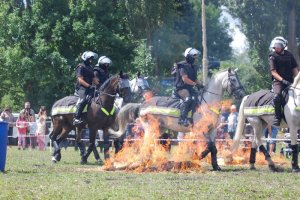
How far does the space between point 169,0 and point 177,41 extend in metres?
5.02

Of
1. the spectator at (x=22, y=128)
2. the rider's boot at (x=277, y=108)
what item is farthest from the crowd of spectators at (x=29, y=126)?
the rider's boot at (x=277, y=108)

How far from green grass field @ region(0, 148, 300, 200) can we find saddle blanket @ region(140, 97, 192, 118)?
188 cm

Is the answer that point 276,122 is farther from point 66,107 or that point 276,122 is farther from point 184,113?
point 66,107

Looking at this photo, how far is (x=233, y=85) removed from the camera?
1898cm

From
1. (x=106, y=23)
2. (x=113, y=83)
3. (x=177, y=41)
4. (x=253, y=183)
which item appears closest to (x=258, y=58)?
(x=177, y=41)

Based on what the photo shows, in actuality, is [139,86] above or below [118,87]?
above

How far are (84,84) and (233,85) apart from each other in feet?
14.6

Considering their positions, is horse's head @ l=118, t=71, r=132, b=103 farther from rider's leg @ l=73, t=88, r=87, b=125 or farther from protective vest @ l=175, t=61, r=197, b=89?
protective vest @ l=175, t=61, r=197, b=89

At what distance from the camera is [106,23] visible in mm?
46250

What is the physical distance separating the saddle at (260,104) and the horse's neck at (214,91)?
81cm

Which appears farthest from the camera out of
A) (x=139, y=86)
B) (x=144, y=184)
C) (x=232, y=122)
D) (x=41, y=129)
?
(x=41, y=129)

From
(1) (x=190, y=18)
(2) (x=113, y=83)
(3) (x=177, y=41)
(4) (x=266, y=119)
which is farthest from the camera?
(1) (x=190, y=18)

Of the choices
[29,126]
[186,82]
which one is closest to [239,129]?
[186,82]

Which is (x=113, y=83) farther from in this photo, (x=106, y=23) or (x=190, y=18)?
(x=190, y=18)
